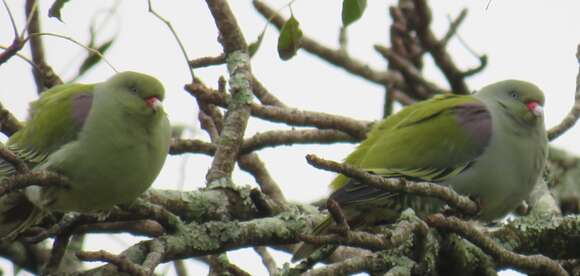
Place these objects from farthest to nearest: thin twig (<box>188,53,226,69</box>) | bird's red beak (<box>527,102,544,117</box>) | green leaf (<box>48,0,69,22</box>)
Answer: bird's red beak (<box>527,102,544,117</box>) → thin twig (<box>188,53,226,69</box>) → green leaf (<box>48,0,69,22</box>)

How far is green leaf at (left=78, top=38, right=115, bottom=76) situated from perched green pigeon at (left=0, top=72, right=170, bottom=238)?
30cm

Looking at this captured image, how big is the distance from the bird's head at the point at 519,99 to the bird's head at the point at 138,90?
167 cm

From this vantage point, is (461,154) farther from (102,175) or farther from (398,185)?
(102,175)

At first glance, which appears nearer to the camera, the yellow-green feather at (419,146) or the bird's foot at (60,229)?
the bird's foot at (60,229)

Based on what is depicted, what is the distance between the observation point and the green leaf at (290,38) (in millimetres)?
3922

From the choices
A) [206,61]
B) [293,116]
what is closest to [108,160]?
[206,61]

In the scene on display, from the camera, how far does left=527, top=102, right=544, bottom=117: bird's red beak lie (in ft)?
14.7

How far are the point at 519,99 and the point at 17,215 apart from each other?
2375mm

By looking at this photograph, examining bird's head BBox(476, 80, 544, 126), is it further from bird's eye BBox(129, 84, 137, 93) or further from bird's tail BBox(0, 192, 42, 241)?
bird's tail BBox(0, 192, 42, 241)

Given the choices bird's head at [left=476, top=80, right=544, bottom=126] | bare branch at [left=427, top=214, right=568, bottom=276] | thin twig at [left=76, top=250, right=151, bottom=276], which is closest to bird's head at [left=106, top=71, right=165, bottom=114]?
thin twig at [left=76, top=250, right=151, bottom=276]

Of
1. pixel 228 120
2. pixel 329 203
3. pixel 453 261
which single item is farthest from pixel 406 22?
pixel 329 203

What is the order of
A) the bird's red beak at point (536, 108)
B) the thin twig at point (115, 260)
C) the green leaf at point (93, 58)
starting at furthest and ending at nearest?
the bird's red beak at point (536, 108), the green leaf at point (93, 58), the thin twig at point (115, 260)

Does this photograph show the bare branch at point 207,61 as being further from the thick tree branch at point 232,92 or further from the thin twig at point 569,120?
the thin twig at point 569,120

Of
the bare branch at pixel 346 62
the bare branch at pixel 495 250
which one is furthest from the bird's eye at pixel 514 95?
the bare branch at pixel 495 250
